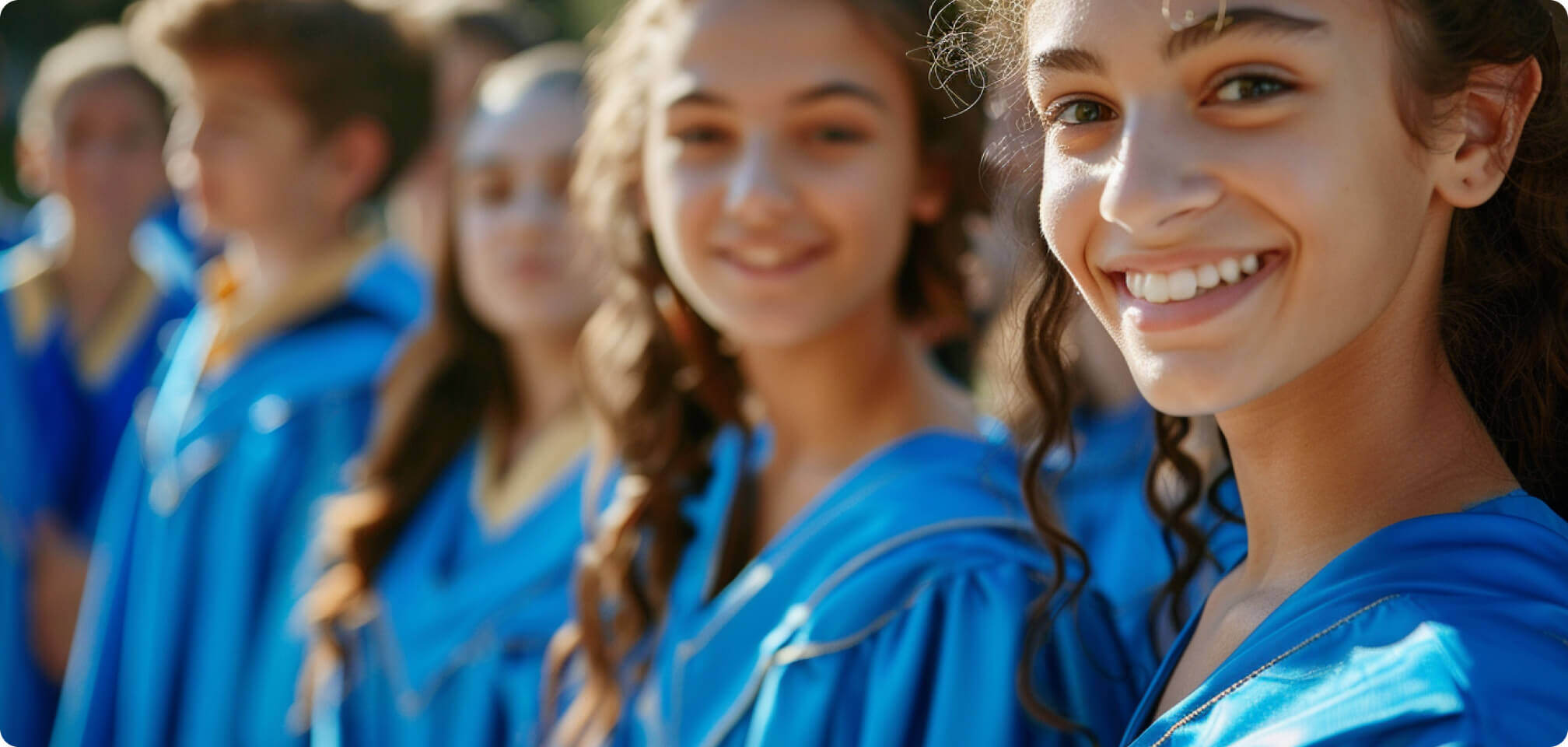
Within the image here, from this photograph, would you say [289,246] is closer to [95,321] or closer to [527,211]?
[527,211]

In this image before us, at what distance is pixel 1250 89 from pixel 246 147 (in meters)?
2.94

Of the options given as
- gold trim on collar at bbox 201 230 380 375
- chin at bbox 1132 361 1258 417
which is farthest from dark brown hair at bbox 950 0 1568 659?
gold trim on collar at bbox 201 230 380 375

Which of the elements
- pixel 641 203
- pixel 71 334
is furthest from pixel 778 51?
pixel 71 334

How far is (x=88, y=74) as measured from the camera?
473 cm

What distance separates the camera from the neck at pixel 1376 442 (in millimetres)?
1209

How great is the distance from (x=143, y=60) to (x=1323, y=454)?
443 cm

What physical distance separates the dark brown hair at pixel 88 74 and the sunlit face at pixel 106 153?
1 centimetres

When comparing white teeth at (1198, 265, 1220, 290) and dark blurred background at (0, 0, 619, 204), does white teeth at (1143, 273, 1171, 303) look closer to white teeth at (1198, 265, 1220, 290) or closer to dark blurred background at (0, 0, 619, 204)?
white teeth at (1198, 265, 1220, 290)

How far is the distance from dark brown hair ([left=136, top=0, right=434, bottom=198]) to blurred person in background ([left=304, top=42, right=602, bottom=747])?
29.9 inches

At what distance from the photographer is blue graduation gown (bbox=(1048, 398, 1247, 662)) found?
167cm

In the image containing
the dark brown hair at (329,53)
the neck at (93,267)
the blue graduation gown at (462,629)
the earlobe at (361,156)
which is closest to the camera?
the blue graduation gown at (462,629)

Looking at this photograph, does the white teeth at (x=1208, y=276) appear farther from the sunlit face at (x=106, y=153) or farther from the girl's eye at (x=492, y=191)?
the sunlit face at (x=106, y=153)

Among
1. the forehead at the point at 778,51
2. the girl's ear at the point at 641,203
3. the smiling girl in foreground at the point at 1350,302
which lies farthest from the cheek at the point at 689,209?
the smiling girl in foreground at the point at 1350,302

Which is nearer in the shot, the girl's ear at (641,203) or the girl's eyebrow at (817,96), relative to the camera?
the girl's eyebrow at (817,96)
